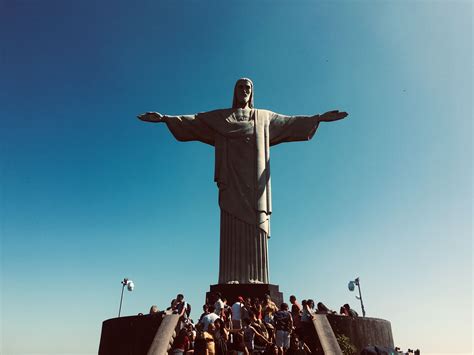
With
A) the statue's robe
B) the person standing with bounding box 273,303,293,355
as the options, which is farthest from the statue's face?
the person standing with bounding box 273,303,293,355

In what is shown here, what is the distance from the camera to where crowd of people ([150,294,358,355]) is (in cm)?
712

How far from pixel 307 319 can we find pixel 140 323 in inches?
131

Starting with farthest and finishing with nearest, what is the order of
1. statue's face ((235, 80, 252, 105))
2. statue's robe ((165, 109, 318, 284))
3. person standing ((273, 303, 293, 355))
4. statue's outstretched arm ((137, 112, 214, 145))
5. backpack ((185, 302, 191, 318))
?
statue's face ((235, 80, 252, 105)), statue's outstretched arm ((137, 112, 214, 145)), statue's robe ((165, 109, 318, 284)), backpack ((185, 302, 191, 318)), person standing ((273, 303, 293, 355))

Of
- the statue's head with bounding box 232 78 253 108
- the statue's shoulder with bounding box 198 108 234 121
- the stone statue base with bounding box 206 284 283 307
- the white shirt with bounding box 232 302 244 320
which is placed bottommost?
the white shirt with bounding box 232 302 244 320

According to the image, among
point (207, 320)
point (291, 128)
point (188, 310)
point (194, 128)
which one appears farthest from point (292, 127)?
point (207, 320)

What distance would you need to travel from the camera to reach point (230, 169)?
13.6m

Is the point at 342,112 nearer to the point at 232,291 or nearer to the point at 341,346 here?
the point at 232,291

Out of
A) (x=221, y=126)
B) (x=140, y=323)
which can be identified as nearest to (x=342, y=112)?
(x=221, y=126)

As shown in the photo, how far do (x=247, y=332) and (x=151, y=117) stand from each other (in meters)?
8.41

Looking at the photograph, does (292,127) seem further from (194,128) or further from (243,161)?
(194,128)

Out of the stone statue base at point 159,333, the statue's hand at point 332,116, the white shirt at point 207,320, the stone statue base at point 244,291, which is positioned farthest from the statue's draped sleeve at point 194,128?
the white shirt at point 207,320

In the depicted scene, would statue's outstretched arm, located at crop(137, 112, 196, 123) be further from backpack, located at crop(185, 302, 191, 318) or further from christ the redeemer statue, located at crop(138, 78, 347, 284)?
backpack, located at crop(185, 302, 191, 318)

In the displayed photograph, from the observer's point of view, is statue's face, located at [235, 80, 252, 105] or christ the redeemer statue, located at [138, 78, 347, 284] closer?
christ the redeemer statue, located at [138, 78, 347, 284]

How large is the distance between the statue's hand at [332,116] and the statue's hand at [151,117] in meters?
5.30
